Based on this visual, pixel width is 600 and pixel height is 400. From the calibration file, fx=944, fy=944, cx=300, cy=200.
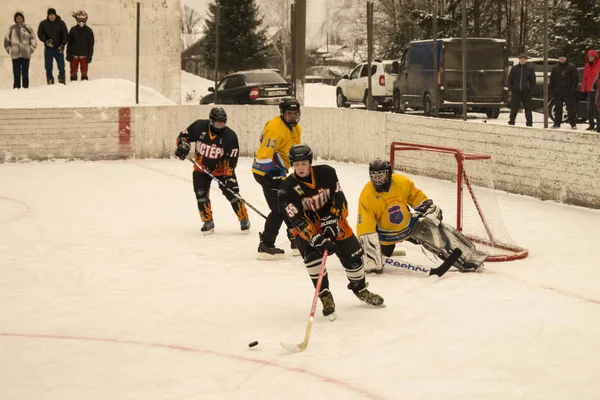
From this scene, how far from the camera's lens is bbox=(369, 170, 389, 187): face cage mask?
311 inches

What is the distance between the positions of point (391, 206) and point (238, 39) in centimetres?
2977

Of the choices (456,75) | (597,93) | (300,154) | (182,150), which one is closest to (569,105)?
(597,93)

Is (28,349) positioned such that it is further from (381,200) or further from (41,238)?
(41,238)

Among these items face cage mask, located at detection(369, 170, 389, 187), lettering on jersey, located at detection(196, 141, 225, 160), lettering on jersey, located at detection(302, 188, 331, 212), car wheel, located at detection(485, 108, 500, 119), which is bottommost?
lettering on jersey, located at detection(302, 188, 331, 212)

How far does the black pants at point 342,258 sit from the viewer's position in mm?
6594

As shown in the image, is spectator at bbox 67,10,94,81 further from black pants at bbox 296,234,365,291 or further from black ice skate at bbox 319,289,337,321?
black ice skate at bbox 319,289,337,321

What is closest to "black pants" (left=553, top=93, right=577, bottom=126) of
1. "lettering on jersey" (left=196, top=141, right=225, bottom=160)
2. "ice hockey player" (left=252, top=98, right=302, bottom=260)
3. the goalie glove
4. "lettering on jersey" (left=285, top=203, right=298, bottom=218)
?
"lettering on jersey" (left=196, top=141, right=225, bottom=160)

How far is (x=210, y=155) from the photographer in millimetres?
10008

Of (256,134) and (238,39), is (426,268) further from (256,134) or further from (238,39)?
(238,39)

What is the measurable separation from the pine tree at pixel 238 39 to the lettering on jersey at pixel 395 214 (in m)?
29.3

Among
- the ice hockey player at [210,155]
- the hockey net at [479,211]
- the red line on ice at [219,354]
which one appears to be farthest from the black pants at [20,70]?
the red line on ice at [219,354]

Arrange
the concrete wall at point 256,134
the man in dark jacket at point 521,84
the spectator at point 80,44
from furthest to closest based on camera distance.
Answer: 1. the spectator at point 80,44
2. the man in dark jacket at point 521,84
3. the concrete wall at point 256,134

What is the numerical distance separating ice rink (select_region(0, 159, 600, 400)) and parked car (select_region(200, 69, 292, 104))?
888cm

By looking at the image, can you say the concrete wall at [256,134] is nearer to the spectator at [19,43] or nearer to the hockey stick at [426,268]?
the spectator at [19,43]
